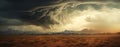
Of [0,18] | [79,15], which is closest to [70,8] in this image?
[79,15]

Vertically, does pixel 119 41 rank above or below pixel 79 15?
below

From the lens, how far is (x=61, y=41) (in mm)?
12125

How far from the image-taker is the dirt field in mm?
12047

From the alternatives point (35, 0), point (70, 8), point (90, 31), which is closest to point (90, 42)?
point (90, 31)

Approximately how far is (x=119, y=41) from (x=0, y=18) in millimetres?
3142

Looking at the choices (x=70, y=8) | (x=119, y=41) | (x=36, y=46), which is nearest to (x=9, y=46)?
(x=36, y=46)

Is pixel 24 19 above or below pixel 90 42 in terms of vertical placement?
above

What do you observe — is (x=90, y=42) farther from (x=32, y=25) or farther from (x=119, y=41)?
(x=32, y=25)

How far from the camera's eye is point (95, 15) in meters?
12.2

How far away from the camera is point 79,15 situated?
480 inches

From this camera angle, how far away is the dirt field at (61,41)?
1205cm

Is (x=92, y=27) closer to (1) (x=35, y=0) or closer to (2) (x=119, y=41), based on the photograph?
(2) (x=119, y=41)

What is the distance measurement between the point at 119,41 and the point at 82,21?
1.09m

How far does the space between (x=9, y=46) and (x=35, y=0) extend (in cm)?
136
